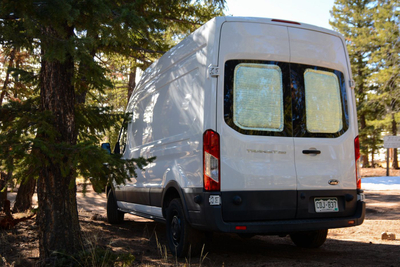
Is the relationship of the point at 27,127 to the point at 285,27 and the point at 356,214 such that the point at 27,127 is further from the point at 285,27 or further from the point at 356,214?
the point at 356,214

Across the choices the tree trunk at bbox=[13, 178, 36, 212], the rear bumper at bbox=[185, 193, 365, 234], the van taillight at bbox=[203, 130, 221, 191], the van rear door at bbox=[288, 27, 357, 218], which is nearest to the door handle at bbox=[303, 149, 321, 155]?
the van rear door at bbox=[288, 27, 357, 218]

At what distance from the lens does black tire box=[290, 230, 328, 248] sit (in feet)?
19.6

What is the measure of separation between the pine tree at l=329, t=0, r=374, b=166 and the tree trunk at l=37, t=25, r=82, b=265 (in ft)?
92.6

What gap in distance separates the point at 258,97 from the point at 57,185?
250 centimetres

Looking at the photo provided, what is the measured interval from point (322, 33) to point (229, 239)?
141 inches

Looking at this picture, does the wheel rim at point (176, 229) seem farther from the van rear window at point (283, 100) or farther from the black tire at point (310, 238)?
the black tire at point (310, 238)

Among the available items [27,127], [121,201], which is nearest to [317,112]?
[27,127]

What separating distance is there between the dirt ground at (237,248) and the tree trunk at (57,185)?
1.28 feet

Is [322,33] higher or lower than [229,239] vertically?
higher

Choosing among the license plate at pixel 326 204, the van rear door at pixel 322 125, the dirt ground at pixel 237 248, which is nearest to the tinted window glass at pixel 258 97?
the van rear door at pixel 322 125

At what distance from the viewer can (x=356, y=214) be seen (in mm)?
5191

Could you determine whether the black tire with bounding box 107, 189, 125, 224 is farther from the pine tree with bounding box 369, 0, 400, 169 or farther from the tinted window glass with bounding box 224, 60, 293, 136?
the pine tree with bounding box 369, 0, 400, 169

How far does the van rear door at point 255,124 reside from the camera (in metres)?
4.66

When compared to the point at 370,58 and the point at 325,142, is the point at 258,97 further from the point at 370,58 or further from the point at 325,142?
the point at 370,58
